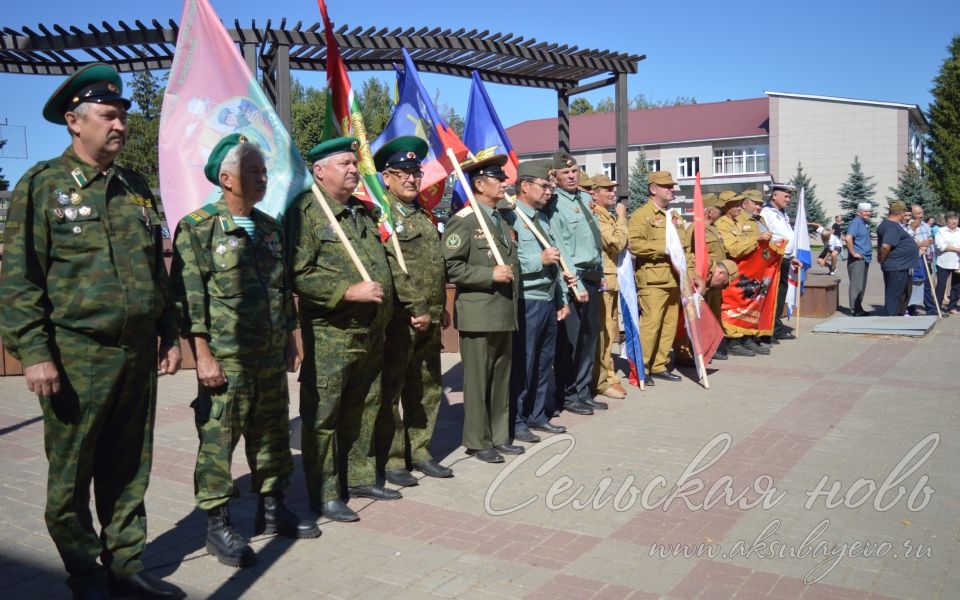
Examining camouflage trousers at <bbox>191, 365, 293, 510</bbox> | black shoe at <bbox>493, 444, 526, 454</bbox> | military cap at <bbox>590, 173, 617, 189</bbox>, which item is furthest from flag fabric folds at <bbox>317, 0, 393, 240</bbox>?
military cap at <bbox>590, 173, 617, 189</bbox>

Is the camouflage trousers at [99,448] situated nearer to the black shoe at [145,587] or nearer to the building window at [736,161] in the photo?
the black shoe at [145,587]

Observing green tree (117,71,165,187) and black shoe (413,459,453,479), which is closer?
black shoe (413,459,453,479)

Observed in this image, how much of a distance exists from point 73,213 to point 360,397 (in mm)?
2046

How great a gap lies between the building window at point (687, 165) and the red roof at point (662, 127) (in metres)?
1.46

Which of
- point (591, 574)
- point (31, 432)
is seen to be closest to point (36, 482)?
point (31, 432)

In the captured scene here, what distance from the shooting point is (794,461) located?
593 cm

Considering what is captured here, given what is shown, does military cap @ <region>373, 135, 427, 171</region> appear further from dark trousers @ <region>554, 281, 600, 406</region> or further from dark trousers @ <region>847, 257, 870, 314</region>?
dark trousers @ <region>847, 257, 870, 314</region>

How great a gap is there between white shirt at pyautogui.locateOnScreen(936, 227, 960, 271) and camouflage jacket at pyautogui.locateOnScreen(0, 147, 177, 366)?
50.9 ft

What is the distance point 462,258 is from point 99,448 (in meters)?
2.82

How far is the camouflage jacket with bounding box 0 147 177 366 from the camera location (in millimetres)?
3436

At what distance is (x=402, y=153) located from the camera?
5.42 meters

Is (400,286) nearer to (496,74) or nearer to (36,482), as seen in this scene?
(36,482)

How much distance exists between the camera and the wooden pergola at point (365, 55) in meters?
7.18

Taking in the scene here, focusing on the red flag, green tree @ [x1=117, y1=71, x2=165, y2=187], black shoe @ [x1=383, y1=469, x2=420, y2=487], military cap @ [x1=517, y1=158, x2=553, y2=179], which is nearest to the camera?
black shoe @ [x1=383, y1=469, x2=420, y2=487]
